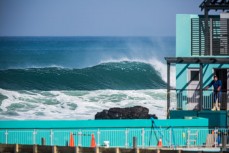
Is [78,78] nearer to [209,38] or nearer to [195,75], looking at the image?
[209,38]

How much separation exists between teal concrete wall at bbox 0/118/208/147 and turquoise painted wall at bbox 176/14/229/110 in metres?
4.16

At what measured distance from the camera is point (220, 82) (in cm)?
3569

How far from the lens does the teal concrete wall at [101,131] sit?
3069 centimetres

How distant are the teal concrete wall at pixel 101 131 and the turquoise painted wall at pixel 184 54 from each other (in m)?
4.16

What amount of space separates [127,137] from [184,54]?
7509 millimetres

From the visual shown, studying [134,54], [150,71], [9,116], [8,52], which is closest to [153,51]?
[134,54]

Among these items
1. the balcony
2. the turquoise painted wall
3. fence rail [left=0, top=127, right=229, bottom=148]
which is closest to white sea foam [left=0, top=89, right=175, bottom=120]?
the balcony

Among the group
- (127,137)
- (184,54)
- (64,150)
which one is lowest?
(64,150)

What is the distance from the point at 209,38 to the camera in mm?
38156

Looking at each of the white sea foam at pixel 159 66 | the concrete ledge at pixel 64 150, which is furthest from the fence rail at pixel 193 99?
the white sea foam at pixel 159 66

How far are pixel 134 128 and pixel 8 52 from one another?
71879 millimetres

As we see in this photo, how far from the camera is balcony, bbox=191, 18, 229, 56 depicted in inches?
1490

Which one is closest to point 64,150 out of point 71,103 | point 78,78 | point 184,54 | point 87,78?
point 184,54

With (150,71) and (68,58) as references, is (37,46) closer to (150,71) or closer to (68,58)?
(68,58)
